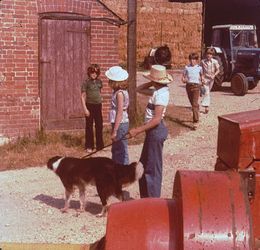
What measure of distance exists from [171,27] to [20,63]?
1727 centimetres

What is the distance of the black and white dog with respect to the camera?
7.34 m

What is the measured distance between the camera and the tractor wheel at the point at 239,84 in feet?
70.2

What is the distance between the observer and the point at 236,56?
22.1 metres

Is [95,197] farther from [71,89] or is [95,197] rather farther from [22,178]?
[71,89]

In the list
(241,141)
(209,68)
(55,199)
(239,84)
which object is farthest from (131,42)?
(239,84)

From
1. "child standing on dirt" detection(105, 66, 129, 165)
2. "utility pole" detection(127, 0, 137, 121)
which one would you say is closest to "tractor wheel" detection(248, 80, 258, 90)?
"utility pole" detection(127, 0, 137, 121)

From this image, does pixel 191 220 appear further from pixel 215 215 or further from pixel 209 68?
pixel 209 68

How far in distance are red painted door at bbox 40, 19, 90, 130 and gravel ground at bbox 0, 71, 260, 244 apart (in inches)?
68.1

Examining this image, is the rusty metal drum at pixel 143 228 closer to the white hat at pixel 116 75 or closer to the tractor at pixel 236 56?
the white hat at pixel 116 75

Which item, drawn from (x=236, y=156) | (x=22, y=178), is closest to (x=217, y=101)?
(x=22, y=178)

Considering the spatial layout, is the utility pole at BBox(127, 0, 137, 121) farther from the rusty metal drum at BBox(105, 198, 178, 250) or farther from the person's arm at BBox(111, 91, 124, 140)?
the rusty metal drum at BBox(105, 198, 178, 250)

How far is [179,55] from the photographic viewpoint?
29.1m

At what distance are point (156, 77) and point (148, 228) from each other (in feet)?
13.7

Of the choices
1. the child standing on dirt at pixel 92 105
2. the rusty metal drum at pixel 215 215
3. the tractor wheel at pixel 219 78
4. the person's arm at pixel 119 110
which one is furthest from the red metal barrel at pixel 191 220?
the tractor wheel at pixel 219 78
